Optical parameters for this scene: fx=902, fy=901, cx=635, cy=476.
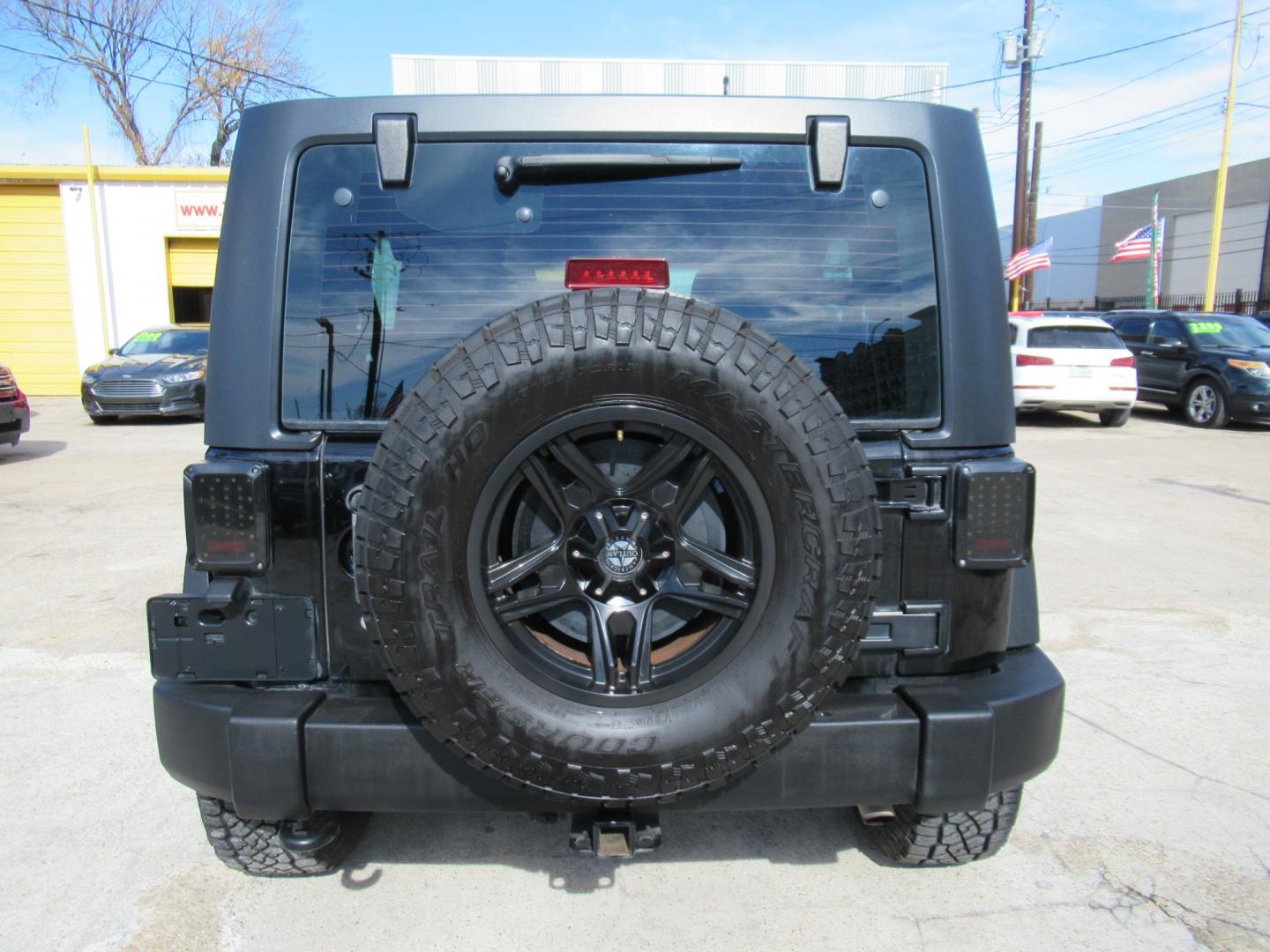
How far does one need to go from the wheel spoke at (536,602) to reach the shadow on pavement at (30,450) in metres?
11.1

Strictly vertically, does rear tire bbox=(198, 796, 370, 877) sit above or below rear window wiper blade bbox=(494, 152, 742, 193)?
below

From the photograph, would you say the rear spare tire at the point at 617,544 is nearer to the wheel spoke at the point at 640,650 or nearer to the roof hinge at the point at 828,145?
the wheel spoke at the point at 640,650

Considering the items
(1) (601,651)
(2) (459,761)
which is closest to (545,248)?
(1) (601,651)

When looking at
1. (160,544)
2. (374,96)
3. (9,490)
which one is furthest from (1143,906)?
(9,490)

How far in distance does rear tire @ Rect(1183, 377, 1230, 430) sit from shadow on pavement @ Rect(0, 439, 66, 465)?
1629 centimetres

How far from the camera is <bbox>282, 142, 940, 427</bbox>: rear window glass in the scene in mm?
2152

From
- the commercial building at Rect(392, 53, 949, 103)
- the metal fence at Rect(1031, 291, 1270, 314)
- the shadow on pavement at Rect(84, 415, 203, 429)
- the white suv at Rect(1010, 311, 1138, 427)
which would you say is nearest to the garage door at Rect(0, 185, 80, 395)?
the shadow on pavement at Rect(84, 415, 203, 429)

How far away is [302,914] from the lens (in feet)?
8.14

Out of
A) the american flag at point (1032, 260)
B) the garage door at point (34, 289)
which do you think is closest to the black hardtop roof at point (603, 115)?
the american flag at point (1032, 260)

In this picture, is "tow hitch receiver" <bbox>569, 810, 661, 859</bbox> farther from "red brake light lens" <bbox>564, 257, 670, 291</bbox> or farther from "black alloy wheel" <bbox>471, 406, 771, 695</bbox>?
"red brake light lens" <bbox>564, 257, 670, 291</bbox>

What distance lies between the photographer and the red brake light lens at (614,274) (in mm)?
2070

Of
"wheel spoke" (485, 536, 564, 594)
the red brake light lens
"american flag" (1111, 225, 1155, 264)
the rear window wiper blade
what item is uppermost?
"american flag" (1111, 225, 1155, 264)

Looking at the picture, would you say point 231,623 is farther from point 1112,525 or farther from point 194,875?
point 1112,525

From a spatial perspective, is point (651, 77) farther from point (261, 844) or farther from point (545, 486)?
point (261, 844)
